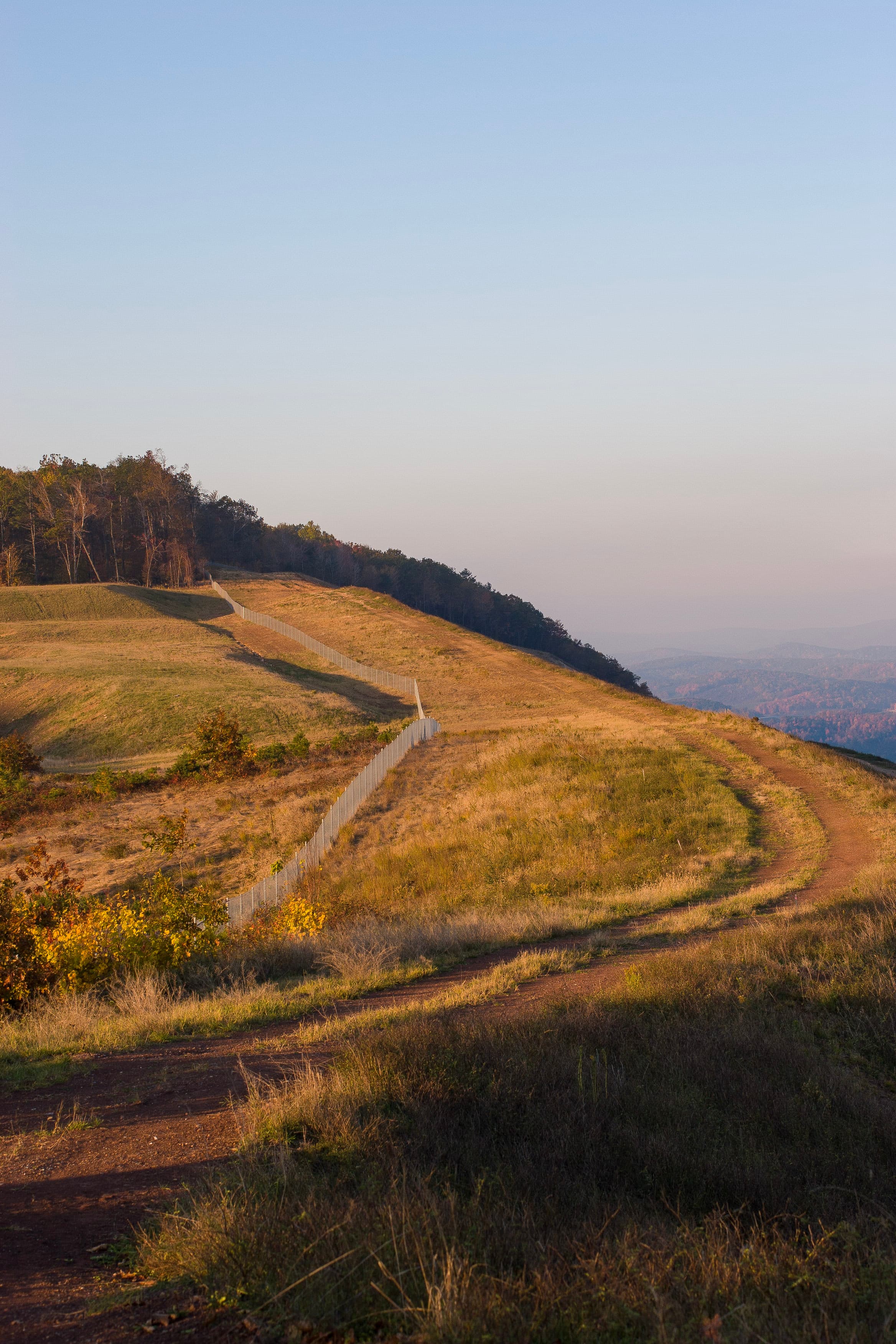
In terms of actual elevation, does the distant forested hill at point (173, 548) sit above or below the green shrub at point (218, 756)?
above

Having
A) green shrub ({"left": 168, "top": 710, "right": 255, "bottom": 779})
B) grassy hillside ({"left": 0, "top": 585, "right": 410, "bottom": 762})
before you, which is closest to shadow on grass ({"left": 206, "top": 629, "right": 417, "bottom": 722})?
grassy hillside ({"left": 0, "top": 585, "right": 410, "bottom": 762})

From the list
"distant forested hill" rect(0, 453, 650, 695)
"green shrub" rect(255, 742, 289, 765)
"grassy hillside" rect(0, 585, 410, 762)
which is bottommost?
"green shrub" rect(255, 742, 289, 765)

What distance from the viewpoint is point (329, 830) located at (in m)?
24.6

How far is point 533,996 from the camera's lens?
8914 millimetres

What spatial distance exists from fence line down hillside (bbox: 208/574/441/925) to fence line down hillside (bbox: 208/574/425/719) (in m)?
0.07

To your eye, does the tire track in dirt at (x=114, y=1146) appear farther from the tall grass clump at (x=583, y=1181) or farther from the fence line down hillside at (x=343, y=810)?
the fence line down hillside at (x=343, y=810)

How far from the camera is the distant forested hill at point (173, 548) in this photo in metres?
85.5

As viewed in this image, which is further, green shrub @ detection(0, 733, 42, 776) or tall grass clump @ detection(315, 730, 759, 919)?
green shrub @ detection(0, 733, 42, 776)

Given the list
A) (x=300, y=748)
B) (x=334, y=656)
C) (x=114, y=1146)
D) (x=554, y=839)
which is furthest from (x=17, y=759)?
(x=114, y=1146)

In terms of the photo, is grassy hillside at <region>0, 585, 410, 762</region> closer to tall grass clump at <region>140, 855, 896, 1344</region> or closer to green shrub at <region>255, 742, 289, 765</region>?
green shrub at <region>255, 742, 289, 765</region>

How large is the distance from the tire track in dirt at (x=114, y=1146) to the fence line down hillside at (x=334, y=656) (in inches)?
1246

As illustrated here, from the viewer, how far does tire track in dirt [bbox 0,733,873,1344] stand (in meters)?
3.65

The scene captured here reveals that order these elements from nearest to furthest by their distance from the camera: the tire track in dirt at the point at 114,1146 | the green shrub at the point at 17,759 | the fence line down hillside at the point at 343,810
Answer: the tire track in dirt at the point at 114,1146, the fence line down hillside at the point at 343,810, the green shrub at the point at 17,759

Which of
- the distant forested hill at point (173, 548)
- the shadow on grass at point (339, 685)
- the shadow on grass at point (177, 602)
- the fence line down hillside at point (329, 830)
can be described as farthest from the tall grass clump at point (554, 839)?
the distant forested hill at point (173, 548)
